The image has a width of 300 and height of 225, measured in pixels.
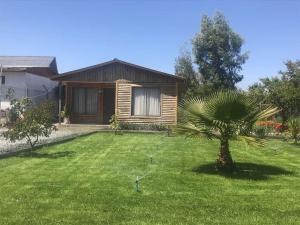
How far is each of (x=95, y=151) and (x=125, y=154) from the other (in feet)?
3.81

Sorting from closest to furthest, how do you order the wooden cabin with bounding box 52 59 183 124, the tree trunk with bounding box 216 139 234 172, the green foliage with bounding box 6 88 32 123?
the tree trunk with bounding box 216 139 234 172 < the green foliage with bounding box 6 88 32 123 < the wooden cabin with bounding box 52 59 183 124

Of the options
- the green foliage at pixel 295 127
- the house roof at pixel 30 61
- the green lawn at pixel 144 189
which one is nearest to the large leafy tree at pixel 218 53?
the house roof at pixel 30 61

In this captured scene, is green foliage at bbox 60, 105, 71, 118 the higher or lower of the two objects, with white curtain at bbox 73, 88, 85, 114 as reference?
lower

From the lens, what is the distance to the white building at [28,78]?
30750 millimetres

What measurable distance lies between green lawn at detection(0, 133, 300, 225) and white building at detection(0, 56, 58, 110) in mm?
15229

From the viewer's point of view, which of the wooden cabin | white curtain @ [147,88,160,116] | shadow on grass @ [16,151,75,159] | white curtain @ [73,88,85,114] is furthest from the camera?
white curtain @ [73,88,85,114]

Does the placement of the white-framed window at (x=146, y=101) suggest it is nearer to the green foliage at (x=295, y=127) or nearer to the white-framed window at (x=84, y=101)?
the white-framed window at (x=84, y=101)

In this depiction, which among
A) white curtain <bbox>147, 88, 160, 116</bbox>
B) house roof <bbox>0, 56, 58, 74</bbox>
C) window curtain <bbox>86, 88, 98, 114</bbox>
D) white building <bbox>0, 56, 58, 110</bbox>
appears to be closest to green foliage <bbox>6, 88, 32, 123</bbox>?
white building <bbox>0, 56, 58, 110</bbox>

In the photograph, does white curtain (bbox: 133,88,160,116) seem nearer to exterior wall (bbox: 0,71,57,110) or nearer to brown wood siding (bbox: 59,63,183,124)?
brown wood siding (bbox: 59,63,183,124)

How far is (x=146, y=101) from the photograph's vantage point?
27.5 meters

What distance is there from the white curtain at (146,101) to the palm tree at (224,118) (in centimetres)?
1571

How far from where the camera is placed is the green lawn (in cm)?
721

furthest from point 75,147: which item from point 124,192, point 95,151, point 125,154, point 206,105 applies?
point 124,192

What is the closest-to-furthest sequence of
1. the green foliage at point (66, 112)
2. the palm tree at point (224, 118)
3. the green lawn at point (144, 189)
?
1. the green lawn at point (144, 189)
2. the palm tree at point (224, 118)
3. the green foliage at point (66, 112)
